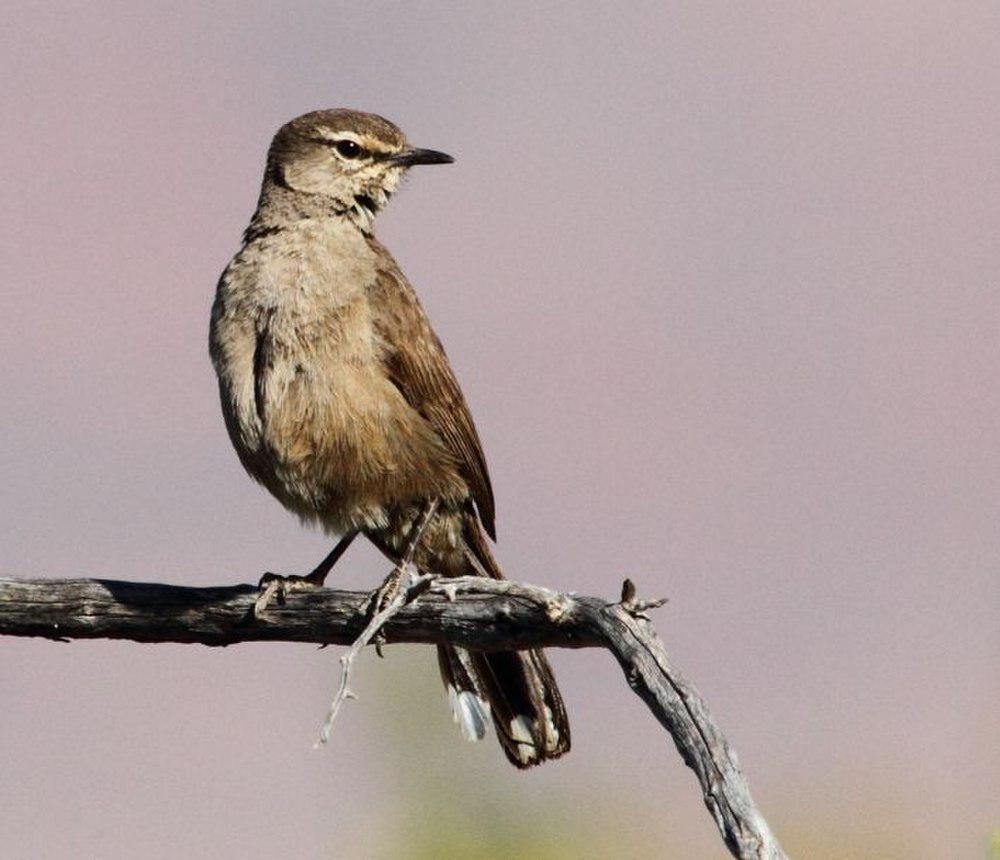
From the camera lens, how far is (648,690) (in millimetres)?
5312

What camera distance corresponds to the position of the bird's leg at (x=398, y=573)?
686 cm

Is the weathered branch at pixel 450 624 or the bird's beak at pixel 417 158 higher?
the bird's beak at pixel 417 158

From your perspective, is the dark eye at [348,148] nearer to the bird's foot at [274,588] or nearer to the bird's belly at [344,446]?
the bird's belly at [344,446]

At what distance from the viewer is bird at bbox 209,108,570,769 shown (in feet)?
24.7


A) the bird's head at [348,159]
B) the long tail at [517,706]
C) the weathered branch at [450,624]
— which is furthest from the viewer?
the bird's head at [348,159]

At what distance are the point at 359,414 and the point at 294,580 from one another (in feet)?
2.66

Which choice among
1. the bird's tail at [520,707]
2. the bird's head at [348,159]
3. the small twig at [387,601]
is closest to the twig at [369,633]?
the small twig at [387,601]

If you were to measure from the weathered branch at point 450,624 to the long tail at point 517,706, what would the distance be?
1.03 meters

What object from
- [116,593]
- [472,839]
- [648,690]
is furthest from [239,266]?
[472,839]

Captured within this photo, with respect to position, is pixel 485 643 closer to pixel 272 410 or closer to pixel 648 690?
pixel 648 690

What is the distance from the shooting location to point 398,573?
7.38 m

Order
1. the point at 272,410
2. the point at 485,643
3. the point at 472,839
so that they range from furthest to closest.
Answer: the point at 472,839 → the point at 272,410 → the point at 485,643

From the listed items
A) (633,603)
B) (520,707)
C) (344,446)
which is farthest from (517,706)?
(633,603)

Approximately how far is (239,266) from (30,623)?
200 centimetres
